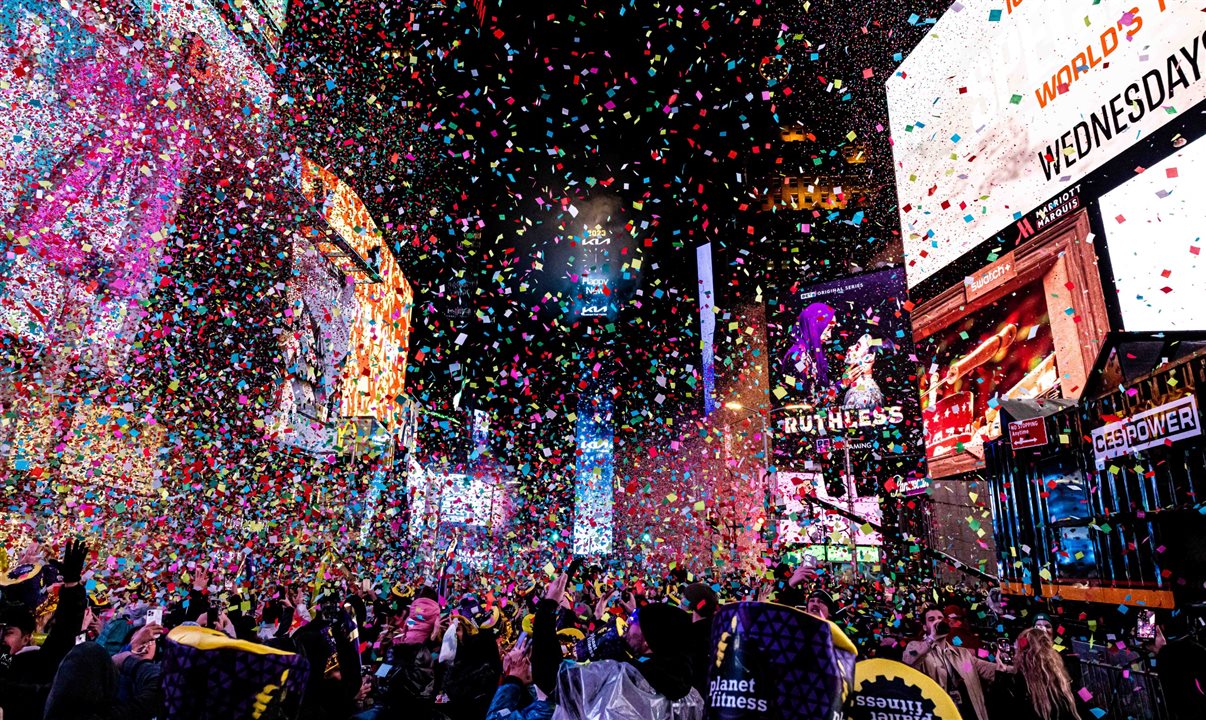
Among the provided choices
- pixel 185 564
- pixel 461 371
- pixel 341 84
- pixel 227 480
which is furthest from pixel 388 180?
pixel 461 371

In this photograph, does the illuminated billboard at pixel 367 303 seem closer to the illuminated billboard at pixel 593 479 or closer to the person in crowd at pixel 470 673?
the person in crowd at pixel 470 673

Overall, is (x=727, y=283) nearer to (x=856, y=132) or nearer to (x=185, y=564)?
(x=856, y=132)

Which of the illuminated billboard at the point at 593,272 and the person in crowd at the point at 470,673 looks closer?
the person in crowd at the point at 470,673

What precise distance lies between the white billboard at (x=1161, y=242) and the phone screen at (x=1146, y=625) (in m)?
3.70

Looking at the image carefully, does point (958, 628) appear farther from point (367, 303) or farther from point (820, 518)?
point (820, 518)

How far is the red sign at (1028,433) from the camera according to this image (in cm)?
714

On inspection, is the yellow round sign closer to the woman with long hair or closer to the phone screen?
the woman with long hair

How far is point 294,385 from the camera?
34.7ft

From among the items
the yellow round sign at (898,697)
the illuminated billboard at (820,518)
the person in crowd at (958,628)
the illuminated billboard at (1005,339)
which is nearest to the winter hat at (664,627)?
the yellow round sign at (898,697)

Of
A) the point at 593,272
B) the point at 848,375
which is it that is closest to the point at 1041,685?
the point at 848,375

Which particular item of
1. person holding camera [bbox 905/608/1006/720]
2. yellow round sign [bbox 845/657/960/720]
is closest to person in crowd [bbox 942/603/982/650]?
person holding camera [bbox 905/608/1006/720]

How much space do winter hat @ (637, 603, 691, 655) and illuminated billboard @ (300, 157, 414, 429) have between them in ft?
33.3

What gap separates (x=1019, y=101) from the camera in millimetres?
10461

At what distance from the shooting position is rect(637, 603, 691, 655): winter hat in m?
2.77
